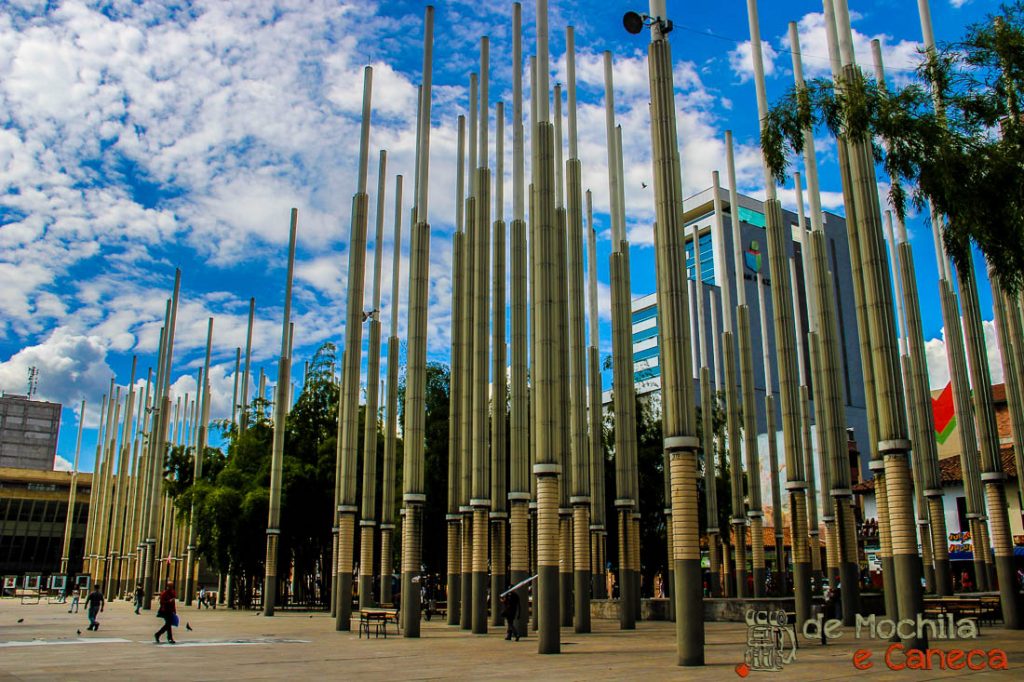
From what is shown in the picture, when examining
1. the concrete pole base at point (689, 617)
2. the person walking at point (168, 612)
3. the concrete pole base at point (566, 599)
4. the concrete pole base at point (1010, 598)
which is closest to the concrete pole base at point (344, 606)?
the person walking at point (168, 612)

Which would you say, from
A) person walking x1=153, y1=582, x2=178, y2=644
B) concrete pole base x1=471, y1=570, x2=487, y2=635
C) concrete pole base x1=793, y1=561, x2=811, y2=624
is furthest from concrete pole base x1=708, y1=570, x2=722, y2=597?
person walking x1=153, y1=582, x2=178, y2=644

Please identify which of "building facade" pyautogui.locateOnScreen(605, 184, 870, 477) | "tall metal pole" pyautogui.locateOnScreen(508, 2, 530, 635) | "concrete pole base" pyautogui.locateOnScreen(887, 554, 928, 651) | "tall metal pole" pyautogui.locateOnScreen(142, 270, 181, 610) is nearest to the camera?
"concrete pole base" pyautogui.locateOnScreen(887, 554, 928, 651)

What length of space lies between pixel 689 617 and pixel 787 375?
16102 millimetres

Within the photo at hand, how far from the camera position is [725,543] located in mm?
49781

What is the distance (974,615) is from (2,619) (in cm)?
3799

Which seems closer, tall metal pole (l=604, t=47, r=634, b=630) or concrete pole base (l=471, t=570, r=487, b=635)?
concrete pole base (l=471, t=570, r=487, b=635)

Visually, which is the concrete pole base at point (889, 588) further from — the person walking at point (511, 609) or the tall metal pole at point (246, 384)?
the tall metal pole at point (246, 384)

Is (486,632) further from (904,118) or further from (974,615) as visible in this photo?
(904,118)

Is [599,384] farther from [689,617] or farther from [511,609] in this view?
[689,617]

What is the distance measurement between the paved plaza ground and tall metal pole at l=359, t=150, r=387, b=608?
104 inches

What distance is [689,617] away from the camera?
1659 cm

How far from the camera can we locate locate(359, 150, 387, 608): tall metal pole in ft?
95.8

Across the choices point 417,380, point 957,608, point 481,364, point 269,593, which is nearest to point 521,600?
point 417,380

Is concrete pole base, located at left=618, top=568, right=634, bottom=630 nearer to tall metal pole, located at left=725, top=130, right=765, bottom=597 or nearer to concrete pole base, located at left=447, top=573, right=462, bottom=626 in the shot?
concrete pole base, located at left=447, top=573, right=462, bottom=626
